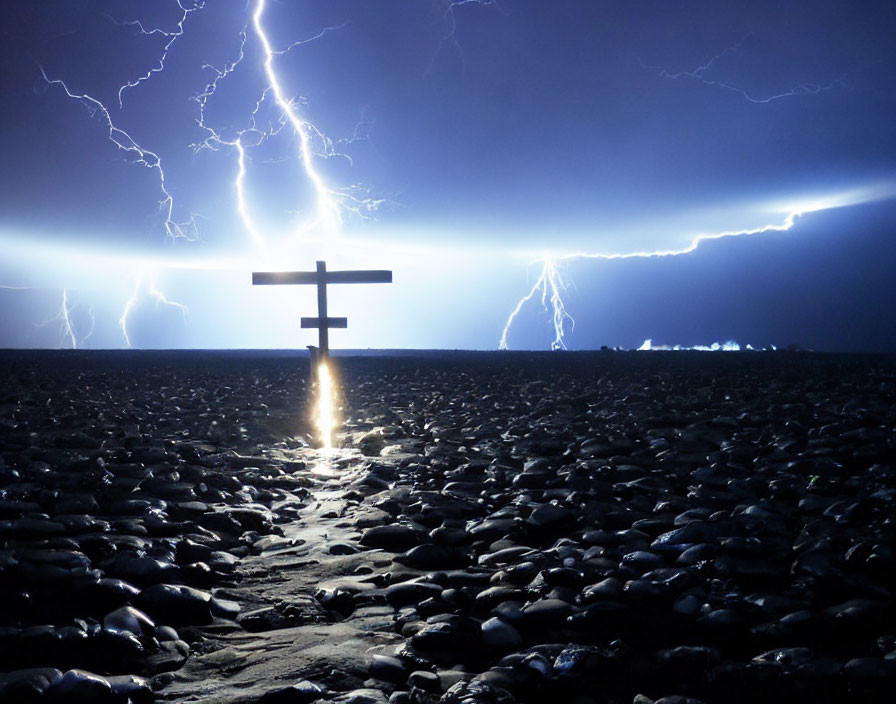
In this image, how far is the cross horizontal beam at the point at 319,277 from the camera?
1133cm

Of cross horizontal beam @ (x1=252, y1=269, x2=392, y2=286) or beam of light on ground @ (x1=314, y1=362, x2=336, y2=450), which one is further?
cross horizontal beam @ (x1=252, y1=269, x2=392, y2=286)

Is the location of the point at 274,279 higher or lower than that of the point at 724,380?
higher

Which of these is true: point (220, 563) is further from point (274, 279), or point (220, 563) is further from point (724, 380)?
point (724, 380)

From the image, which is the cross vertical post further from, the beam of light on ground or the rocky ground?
the rocky ground

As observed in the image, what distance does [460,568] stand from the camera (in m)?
2.85

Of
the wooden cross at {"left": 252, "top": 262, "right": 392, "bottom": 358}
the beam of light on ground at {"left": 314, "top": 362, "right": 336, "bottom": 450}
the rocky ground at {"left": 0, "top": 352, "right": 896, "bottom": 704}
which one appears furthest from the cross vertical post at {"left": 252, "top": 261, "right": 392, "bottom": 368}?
the rocky ground at {"left": 0, "top": 352, "right": 896, "bottom": 704}

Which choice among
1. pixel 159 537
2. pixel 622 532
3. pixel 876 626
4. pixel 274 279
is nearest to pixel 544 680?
pixel 876 626

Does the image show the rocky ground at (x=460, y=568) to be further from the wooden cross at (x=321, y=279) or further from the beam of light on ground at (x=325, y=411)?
the wooden cross at (x=321, y=279)

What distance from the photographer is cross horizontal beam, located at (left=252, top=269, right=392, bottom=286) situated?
11.3 metres

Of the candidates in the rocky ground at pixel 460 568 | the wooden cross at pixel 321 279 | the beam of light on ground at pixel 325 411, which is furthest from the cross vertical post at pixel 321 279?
→ the rocky ground at pixel 460 568

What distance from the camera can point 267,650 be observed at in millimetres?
2051

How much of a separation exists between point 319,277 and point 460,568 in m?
9.21

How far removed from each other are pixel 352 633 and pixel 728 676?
1.19m

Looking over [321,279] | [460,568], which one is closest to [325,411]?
[321,279]
